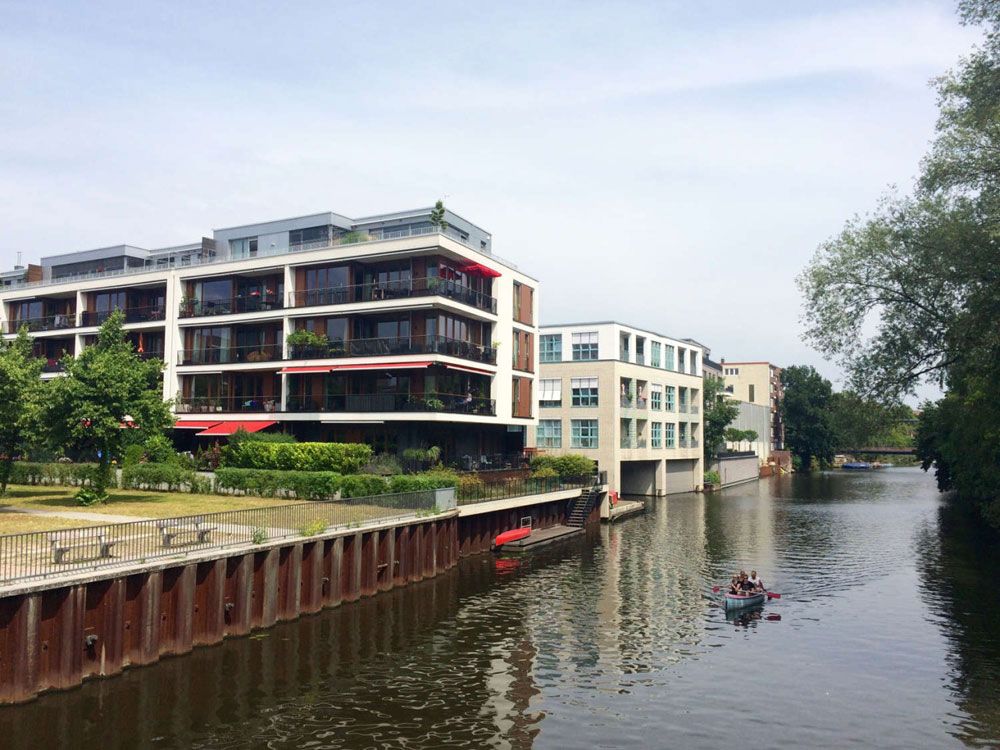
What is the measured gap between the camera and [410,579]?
38188 mm

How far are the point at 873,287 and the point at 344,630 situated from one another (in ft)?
101

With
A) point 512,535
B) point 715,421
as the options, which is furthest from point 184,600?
point 715,421

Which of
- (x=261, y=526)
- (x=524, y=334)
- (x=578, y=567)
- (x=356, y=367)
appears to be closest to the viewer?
(x=261, y=526)

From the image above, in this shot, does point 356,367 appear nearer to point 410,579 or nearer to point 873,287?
point 410,579

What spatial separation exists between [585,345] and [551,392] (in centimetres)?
624

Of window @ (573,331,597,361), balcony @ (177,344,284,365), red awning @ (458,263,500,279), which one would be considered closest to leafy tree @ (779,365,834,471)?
window @ (573,331,597,361)

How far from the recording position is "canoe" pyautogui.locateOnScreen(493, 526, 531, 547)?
159 ft

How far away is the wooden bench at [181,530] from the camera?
26.4m

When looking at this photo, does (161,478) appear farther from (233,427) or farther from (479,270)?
(479,270)

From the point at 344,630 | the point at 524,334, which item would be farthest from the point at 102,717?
the point at 524,334

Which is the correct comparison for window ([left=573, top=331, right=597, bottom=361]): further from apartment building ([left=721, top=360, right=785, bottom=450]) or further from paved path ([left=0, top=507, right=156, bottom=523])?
apartment building ([left=721, top=360, right=785, bottom=450])

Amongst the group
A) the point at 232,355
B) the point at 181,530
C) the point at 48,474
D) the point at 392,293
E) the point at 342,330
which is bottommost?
the point at 181,530

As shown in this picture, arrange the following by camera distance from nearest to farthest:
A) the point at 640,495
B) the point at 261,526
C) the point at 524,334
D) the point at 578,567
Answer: the point at 261,526
the point at 578,567
the point at 524,334
the point at 640,495

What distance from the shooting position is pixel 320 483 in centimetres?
4300
